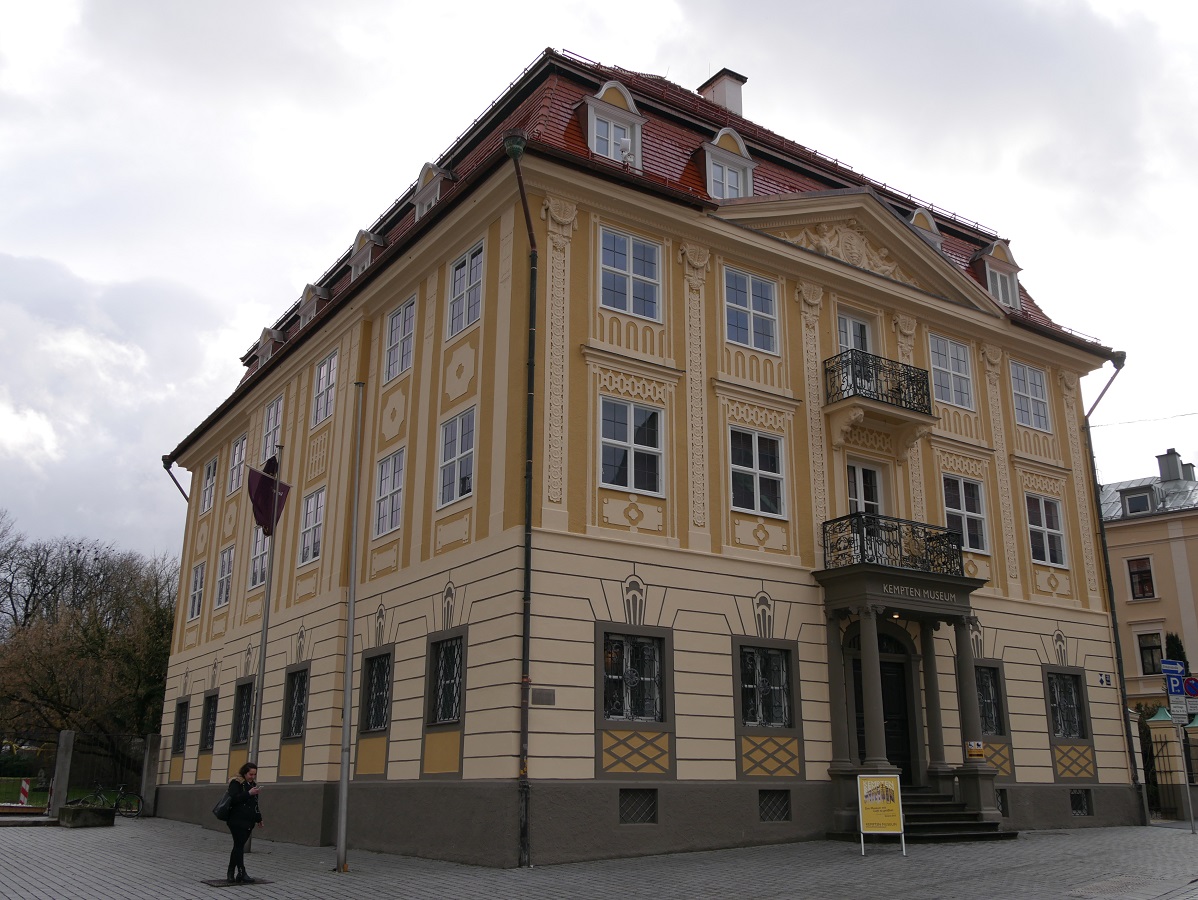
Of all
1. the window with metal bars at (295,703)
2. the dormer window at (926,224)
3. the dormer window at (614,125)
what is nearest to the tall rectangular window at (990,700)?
the dormer window at (926,224)

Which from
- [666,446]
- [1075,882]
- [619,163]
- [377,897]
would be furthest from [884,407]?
[377,897]

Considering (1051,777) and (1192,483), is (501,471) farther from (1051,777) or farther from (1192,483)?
(1192,483)

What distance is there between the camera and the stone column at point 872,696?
19703mm

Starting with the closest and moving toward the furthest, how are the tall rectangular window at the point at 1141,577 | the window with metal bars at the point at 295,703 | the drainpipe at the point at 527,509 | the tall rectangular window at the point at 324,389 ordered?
the drainpipe at the point at 527,509 → the window with metal bars at the point at 295,703 → the tall rectangular window at the point at 324,389 → the tall rectangular window at the point at 1141,577

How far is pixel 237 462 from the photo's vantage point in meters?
33.5

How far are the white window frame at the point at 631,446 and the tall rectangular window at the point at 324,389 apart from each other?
30.7 feet

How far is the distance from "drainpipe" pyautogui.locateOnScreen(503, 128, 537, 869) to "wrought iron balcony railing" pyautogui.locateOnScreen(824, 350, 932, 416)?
279 inches

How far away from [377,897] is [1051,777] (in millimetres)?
16026

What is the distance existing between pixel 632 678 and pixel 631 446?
4096 millimetres

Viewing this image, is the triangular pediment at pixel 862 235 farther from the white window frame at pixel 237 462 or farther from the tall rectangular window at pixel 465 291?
the white window frame at pixel 237 462

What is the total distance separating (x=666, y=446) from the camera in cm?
2017

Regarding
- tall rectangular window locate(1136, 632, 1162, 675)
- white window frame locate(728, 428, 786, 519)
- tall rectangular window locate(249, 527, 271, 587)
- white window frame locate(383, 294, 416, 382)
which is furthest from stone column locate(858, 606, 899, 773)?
tall rectangular window locate(1136, 632, 1162, 675)

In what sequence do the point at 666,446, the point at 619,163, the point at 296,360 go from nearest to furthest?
the point at 666,446, the point at 619,163, the point at 296,360

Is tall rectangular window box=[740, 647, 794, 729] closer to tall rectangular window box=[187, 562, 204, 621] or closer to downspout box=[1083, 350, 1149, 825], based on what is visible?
downspout box=[1083, 350, 1149, 825]
